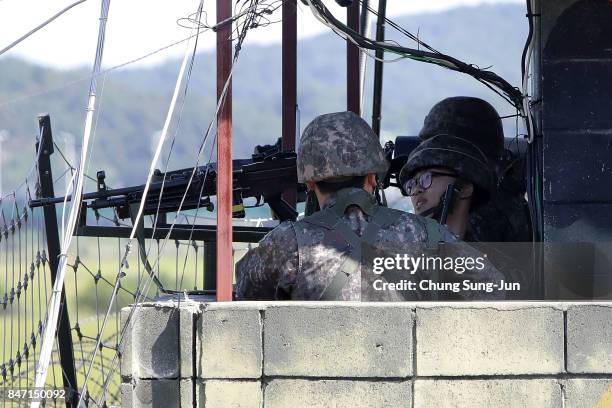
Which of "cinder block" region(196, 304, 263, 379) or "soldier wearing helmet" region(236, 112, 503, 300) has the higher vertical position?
"soldier wearing helmet" region(236, 112, 503, 300)

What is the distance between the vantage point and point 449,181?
7.56 m

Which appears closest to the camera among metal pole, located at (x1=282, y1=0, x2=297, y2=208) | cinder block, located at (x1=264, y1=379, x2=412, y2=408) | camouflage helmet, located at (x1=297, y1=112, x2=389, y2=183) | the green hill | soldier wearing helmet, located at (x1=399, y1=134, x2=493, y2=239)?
cinder block, located at (x1=264, y1=379, x2=412, y2=408)

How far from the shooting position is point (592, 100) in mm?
6742

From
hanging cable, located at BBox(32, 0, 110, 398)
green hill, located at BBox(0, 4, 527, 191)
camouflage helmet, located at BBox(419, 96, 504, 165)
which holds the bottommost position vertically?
hanging cable, located at BBox(32, 0, 110, 398)

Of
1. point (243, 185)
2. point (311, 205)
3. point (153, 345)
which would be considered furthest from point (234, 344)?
point (243, 185)

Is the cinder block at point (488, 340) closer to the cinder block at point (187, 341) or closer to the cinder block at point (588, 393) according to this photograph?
the cinder block at point (588, 393)

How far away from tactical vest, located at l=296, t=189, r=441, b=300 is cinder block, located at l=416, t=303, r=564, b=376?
1.74ft

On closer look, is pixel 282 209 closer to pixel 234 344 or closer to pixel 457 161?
pixel 457 161

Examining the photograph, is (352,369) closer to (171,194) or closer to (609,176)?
(609,176)

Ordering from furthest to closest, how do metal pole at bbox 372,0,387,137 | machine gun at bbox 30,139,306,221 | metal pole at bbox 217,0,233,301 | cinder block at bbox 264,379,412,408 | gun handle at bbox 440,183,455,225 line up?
metal pole at bbox 372,0,387,137, machine gun at bbox 30,139,306,221, gun handle at bbox 440,183,455,225, metal pole at bbox 217,0,233,301, cinder block at bbox 264,379,412,408

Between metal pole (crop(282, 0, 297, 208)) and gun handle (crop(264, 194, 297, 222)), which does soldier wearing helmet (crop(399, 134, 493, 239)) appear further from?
metal pole (crop(282, 0, 297, 208))

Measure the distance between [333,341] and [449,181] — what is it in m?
2.33

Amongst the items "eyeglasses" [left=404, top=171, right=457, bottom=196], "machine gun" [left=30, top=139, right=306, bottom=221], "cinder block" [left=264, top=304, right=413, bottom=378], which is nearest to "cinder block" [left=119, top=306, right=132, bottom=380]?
"cinder block" [left=264, top=304, right=413, bottom=378]

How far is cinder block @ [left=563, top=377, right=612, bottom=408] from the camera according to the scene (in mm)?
5434
